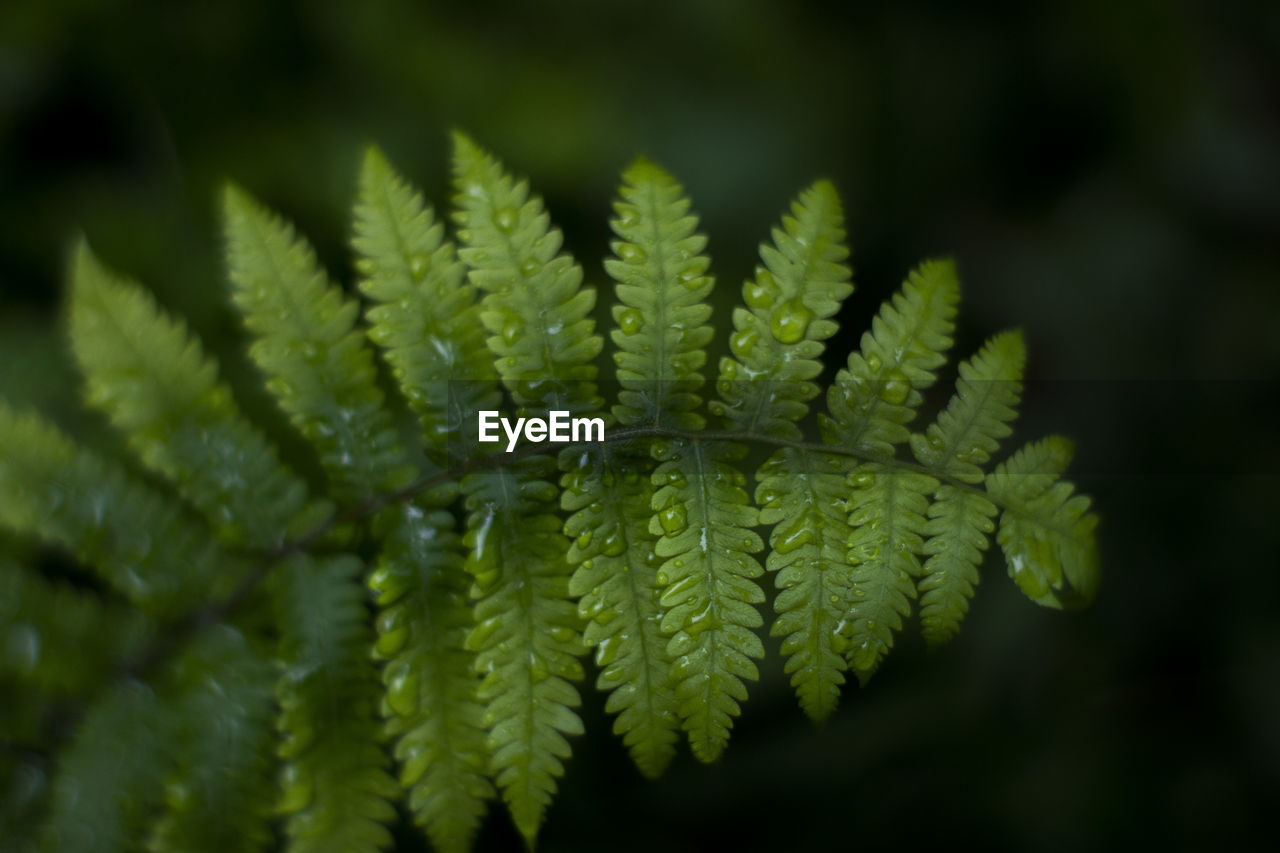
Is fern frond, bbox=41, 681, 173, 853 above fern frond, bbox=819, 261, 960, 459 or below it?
below

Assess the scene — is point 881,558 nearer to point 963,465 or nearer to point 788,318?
point 963,465

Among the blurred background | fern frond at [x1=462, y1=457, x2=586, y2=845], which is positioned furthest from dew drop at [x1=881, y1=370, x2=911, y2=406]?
the blurred background

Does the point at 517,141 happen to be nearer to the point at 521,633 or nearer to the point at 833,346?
the point at 833,346

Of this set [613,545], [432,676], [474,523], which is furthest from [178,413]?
[613,545]

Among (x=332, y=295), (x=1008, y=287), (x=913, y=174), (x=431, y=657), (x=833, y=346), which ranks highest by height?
(x=913, y=174)

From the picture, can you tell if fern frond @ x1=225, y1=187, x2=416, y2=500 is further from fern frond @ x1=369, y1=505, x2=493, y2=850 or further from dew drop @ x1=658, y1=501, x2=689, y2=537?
dew drop @ x1=658, y1=501, x2=689, y2=537

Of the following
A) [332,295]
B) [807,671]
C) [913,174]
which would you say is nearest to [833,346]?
[913,174]

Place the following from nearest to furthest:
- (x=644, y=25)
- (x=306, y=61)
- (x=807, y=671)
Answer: (x=807, y=671), (x=306, y=61), (x=644, y=25)
